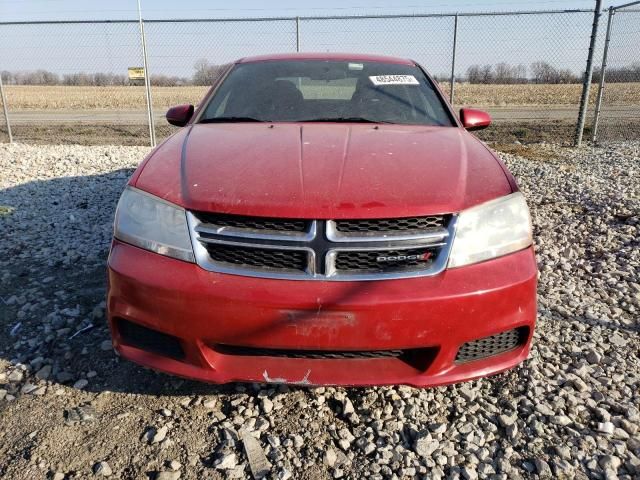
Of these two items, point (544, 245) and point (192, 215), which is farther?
point (544, 245)

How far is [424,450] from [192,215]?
1.28 metres

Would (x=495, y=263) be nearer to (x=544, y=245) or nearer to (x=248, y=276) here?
(x=248, y=276)

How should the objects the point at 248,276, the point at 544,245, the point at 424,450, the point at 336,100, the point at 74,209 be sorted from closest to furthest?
the point at 248,276, the point at 424,450, the point at 336,100, the point at 544,245, the point at 74,209

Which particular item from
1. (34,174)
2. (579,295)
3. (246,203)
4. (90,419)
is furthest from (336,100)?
(34,174)

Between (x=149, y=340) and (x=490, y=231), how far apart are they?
4.57 feet

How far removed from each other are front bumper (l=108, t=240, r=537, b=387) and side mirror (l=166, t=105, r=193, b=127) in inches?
64.6

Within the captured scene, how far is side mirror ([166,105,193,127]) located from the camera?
331 cm

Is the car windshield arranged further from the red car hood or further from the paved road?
the paved road

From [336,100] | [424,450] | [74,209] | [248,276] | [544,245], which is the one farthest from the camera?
[74,209]

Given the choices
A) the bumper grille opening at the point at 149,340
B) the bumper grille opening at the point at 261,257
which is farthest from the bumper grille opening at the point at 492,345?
the bumper grille opening at the point at 149,340

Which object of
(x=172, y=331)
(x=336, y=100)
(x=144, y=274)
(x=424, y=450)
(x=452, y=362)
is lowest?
(x=424, y=450)

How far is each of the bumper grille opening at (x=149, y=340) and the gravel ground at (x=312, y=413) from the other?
345mm

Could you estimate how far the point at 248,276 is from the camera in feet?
5.84

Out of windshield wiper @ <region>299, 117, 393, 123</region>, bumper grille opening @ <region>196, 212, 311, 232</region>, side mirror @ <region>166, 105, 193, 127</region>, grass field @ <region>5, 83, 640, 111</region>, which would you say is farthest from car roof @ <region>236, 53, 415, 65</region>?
grass field @ <region>5, 83, 640, 111</region>
